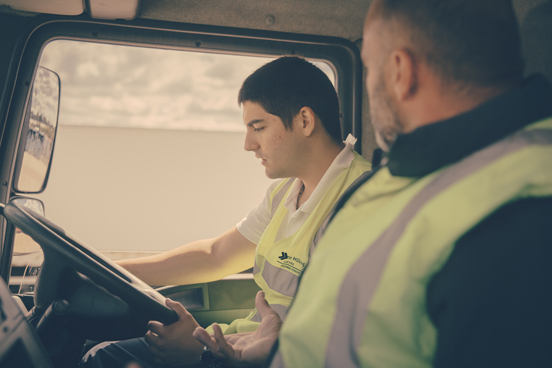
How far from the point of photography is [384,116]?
789mm

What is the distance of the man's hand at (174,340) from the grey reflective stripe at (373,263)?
782mm

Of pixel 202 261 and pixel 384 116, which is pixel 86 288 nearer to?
pixel 202 261

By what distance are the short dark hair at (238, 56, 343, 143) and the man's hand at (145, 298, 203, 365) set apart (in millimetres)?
788

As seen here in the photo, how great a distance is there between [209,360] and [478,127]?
39.7 inches

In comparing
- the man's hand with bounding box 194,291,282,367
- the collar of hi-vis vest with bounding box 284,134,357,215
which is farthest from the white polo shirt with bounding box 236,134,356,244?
the man's hand with bounding box 194,291,282,367

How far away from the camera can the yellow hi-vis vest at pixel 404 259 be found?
21.4 inches

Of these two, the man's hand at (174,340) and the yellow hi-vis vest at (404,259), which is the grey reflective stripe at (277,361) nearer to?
the yellow hi-vis vest at (404,259)

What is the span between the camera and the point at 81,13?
167 centimetres

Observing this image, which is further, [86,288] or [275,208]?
[275,208]

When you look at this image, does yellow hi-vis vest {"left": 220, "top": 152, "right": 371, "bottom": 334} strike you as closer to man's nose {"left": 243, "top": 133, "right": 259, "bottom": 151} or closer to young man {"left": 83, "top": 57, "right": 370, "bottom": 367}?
young man {"left": 83, "top": 57, "right": 370, "bottom": 367}

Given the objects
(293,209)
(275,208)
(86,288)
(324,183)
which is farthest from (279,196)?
(86,288)

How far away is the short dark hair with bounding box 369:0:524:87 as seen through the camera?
67cm

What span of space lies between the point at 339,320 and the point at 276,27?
4.96 ft

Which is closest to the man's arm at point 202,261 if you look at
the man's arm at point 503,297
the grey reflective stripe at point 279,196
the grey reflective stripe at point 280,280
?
the grey reflective stripe at point 279,196
